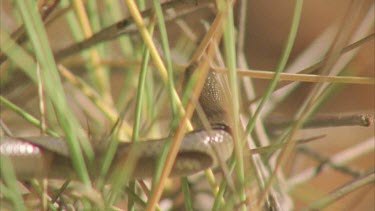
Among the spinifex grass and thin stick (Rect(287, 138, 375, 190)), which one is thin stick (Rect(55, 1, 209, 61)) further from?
thin stick (Rect(287, 138, 375, 190))

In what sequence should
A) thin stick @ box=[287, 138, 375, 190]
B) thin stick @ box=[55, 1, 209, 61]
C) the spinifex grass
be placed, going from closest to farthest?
the spinifex grass < thin stick @ box=[55, 1, 209, 61] < thin stick @ box=[287, 138, 375, 190]

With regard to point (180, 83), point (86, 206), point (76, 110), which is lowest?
point (86, 206)

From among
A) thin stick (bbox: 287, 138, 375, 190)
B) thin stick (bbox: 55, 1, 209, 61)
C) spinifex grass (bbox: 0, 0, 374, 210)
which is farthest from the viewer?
thin stick (bbox: 287, 138, 375, 190)

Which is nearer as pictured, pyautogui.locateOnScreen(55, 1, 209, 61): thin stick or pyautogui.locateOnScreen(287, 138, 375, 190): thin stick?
pyautogui.locateOnScreen(55, 1, 209, 61): thin stick

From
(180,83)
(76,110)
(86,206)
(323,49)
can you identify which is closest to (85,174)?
(86,206)

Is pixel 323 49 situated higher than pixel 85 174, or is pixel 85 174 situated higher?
pixel 323 49

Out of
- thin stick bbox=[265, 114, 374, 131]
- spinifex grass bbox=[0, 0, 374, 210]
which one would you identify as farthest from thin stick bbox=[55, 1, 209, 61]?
thin stick bbox=[265, 114, 374, 131]

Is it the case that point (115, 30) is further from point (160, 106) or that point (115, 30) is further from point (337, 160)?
point (337, 160)

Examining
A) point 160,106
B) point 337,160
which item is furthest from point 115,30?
point 337,160

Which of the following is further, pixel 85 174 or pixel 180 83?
pixel 180 83

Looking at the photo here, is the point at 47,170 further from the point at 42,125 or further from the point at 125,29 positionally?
the point at 125,29

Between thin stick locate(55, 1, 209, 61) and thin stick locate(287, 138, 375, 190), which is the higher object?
thin stick locate(55, 1, 209, 61)
